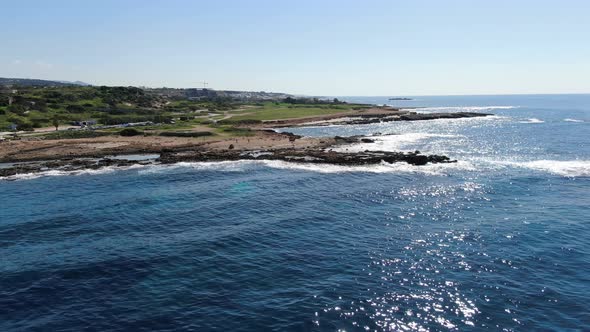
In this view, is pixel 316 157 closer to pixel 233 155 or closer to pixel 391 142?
pixel 233 155

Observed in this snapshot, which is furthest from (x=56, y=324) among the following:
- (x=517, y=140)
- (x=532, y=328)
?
(x=517, y=140)

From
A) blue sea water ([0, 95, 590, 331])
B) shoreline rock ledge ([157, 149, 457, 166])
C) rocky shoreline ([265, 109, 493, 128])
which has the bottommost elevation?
blue sea water ([0, 95, 590, 331])

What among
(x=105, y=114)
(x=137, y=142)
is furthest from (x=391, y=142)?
(x=105, y=114)

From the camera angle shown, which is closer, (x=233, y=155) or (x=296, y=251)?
(x=296, y=251)

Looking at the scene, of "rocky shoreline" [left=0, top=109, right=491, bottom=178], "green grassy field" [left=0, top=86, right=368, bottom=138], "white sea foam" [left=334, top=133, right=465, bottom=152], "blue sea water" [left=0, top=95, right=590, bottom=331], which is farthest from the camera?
"green grassy field" [left=0, top=86, right=368, bottom=138]

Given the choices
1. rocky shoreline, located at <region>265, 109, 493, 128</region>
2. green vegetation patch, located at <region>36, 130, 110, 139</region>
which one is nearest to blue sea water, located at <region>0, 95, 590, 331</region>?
green vegetation patch, located at <region>36, 130, 110, 139</region>

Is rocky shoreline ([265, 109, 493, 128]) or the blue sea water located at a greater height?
rocky shoreline ([265, 109, 493, 128])

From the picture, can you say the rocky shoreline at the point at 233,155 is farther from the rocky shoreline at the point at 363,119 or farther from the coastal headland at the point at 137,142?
the rocky shoreline at the point at 363,119

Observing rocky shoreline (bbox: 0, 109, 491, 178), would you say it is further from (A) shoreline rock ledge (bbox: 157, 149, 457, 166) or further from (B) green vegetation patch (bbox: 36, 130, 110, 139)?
(B) green vegetation patch (bbox: 36, 130, 110, 139)

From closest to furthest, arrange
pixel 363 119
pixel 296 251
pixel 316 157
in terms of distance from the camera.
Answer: pixel 296 251 < pixel 316 157 < pixel 363 119

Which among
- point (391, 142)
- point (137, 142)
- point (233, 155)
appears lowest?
point (233, 155)
